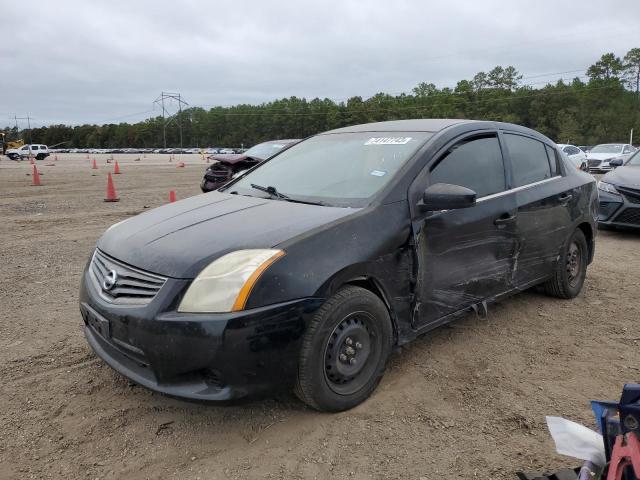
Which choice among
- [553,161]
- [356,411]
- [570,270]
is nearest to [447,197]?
[356,411]

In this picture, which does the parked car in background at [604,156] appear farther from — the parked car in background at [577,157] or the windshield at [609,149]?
the parked car in background at [577,157]

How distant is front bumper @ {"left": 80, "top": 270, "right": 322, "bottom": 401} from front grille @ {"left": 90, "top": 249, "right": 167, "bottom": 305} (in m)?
0.05

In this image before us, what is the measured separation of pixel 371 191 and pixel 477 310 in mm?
1239

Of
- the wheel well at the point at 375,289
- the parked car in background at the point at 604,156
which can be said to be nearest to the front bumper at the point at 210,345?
the wheel well at the point at 375,289

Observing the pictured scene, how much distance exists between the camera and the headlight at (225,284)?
95.8 inches

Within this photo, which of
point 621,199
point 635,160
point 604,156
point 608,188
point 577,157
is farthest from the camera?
point 604,156

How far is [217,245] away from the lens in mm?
2662

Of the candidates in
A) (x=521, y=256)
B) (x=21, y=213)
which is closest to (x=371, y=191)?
(x=521, y=256)

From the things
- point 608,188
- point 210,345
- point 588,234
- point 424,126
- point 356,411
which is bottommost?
point 356,411

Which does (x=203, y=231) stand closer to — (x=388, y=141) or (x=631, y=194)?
(x=388, y=141)

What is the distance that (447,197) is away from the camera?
10.0ft

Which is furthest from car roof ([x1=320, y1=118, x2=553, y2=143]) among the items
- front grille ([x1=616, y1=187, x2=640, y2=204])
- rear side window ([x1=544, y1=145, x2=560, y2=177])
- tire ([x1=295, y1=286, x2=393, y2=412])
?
front grille ([x1=616, y1=187, x2=640, y2=204])

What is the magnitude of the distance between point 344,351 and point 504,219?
67.8 inches

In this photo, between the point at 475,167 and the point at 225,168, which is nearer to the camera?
the point at 475,167
